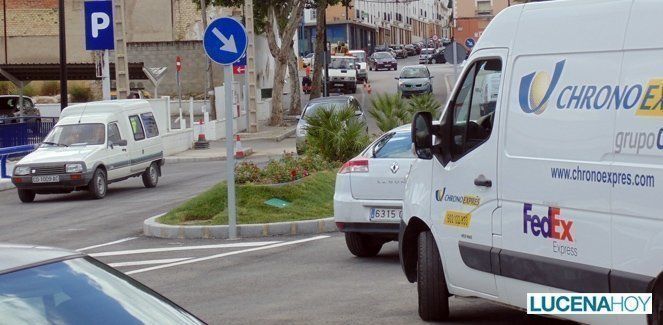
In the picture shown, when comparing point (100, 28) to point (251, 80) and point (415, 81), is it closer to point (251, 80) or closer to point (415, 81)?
point (251, 80)

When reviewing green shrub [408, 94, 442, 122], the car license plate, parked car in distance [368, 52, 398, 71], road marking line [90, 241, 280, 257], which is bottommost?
road marking line [90, 241, 280, 257]

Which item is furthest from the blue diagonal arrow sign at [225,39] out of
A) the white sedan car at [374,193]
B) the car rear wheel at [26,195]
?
the car rear wheel at [26,195]

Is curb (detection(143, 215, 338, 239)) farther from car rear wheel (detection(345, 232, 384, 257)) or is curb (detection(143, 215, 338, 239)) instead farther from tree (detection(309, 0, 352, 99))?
tree (detection(309, 0, 352, 99))

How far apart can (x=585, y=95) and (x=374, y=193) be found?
6868 mm

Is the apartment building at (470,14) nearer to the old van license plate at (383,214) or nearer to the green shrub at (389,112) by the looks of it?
the green shrub at (389,112)

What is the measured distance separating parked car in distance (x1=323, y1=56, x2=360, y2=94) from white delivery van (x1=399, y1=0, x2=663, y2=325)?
217 ft

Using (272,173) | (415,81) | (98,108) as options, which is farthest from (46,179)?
(415,81)

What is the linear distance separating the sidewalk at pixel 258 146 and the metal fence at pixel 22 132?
176 inches

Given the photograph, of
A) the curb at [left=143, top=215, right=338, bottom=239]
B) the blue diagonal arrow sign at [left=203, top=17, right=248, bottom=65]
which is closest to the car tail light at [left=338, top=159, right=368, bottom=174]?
the curb at [left=143, top=215, right=338, bottom=239]

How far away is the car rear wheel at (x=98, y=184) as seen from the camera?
2706 centimetres

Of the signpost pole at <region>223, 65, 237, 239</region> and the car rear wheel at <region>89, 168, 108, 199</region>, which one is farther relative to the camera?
the car rear wheel at <region>89, 168, 108, 199</region>

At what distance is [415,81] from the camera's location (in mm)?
65625

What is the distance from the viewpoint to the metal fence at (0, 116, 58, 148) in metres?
36.0

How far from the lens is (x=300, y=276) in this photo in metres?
13.4
